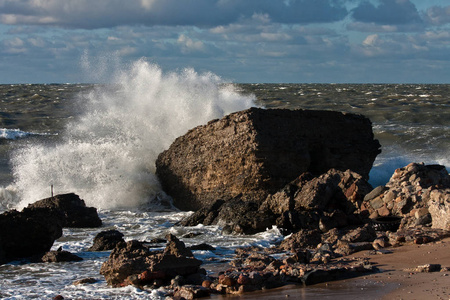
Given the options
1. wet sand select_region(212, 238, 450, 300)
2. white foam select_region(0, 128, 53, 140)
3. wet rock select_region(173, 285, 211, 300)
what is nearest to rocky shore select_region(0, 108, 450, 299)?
wet rock select_region(173, 285, 211, 300)

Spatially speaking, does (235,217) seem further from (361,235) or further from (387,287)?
(387,287)

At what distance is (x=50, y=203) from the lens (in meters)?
11.6

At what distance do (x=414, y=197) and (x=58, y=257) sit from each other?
5276mm

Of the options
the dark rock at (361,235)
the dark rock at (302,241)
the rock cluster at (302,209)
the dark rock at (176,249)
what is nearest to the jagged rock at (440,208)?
the dark rock at (361,235)

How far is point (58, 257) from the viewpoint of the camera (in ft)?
26.5

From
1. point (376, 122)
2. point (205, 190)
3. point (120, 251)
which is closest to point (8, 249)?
point (120, 251)

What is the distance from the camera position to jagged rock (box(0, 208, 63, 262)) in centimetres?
836

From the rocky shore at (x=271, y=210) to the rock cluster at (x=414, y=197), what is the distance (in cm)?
2

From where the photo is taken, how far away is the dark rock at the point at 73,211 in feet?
36.9

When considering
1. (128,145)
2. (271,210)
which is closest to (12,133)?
(128,145)

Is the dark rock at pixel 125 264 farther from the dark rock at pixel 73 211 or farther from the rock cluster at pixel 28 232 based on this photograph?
the dark rock at pixel 73 211

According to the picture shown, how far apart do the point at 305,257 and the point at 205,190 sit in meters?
5.56

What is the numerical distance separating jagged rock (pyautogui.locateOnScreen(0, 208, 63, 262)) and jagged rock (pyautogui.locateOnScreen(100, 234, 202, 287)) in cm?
192

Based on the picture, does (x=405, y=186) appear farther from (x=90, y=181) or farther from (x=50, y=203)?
(x=90, y=181)
